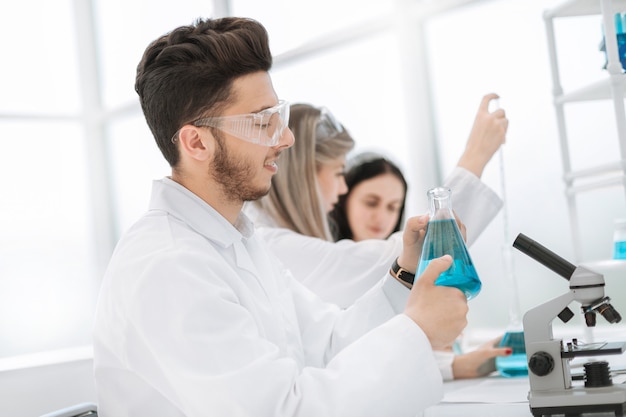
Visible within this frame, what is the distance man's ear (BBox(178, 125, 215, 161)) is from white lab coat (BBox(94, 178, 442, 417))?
9 cm

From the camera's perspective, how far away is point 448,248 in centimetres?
137

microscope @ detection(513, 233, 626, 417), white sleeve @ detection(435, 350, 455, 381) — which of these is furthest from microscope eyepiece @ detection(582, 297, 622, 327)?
white sleeve @ detection(435, 350, 455, 381)

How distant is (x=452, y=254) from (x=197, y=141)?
21.7 inches

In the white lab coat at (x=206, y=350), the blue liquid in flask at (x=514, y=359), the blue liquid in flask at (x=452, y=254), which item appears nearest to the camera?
the white lab coat at (x=206, y=350)

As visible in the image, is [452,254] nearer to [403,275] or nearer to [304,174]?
[403,275]

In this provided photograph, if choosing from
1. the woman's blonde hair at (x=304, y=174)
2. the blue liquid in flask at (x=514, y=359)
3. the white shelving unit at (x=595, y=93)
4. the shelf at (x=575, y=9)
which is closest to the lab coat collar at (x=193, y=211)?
the woman's blonde hair at (x=304, y=174)

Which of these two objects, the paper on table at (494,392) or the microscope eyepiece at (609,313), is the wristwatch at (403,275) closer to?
the paper on table at (494,392)

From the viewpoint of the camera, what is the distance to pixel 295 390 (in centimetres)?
124

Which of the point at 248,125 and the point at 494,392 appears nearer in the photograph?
the point at 248,125

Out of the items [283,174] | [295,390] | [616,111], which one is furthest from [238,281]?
[616,111]

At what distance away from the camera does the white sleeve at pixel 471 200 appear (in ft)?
6.25

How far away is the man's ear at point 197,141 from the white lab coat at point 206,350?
0.09m

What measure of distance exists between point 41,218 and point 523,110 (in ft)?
8.48

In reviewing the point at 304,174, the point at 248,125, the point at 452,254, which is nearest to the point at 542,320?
the point at 452,254
